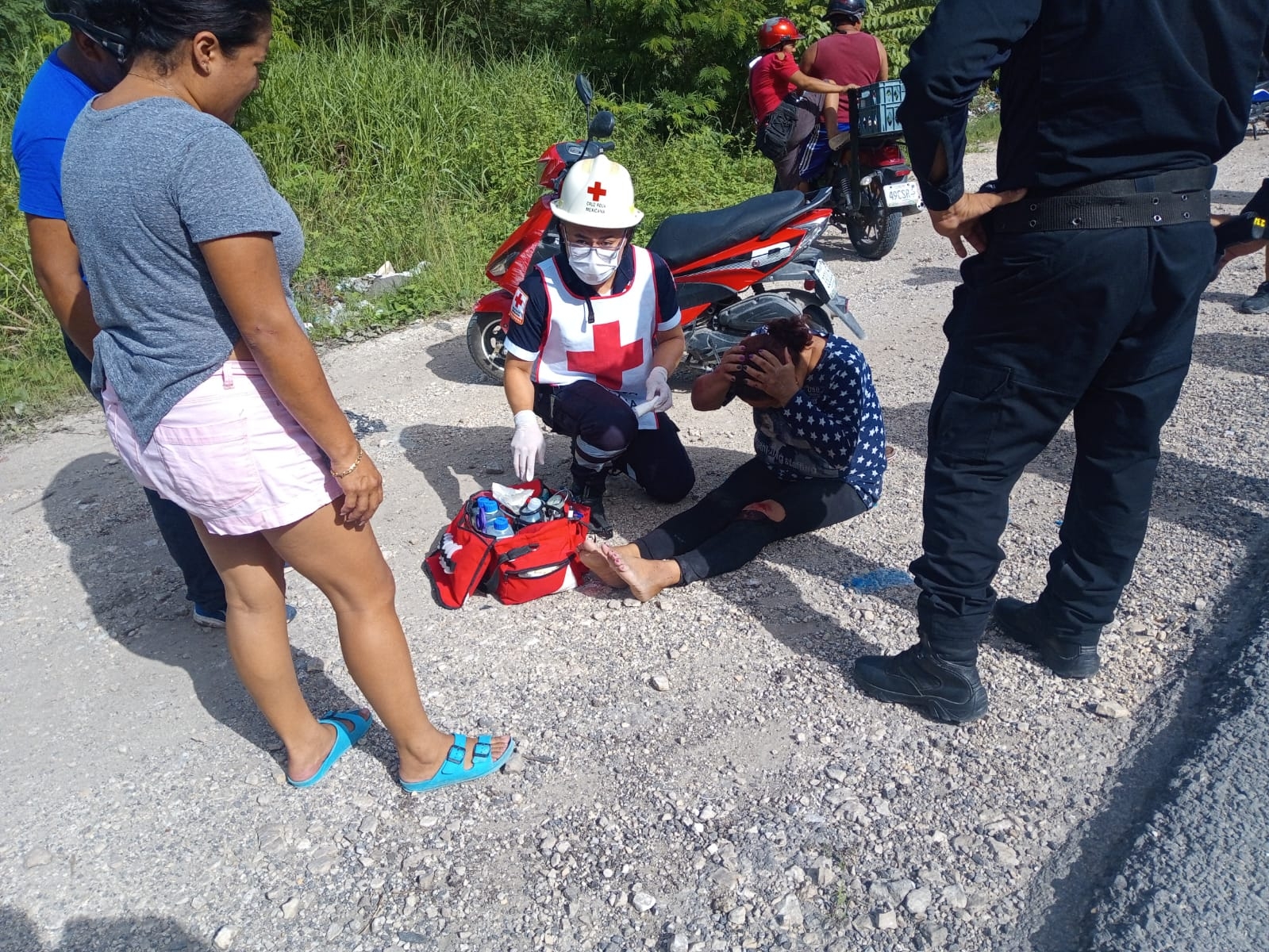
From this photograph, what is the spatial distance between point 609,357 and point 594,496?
592 mm

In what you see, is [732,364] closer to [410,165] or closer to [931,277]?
[931,277]

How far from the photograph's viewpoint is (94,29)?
5.87ft

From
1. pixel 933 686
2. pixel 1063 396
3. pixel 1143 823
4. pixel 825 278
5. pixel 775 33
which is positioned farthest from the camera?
pixel 775 33

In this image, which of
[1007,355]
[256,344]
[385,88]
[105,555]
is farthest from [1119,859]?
[385,88]

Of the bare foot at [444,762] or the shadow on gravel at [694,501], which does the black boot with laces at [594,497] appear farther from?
the bare foot at [444,762]

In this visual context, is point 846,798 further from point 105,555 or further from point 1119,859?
point 105,555

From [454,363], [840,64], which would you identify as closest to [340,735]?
[454,363]

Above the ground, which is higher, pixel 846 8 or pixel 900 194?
pixel 846 8

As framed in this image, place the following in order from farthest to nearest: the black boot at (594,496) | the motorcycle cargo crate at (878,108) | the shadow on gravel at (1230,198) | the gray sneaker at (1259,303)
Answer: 1. the shadow on gravel at (1230,198)
2. the motorcycle cargo crate at (878,108)
3. the gray sneaker at (1259,303)
4. the black boot at (594,496)

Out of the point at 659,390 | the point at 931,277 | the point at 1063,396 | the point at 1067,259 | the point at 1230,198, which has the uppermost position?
the point at 1067,259

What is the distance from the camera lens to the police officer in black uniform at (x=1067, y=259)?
1.96m

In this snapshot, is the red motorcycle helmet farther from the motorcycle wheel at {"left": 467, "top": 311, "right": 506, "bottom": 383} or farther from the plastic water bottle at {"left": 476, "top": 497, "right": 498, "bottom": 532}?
the plastic water bottle at {"left": 476, "top": 497, "right": 498, "bottom": 532}

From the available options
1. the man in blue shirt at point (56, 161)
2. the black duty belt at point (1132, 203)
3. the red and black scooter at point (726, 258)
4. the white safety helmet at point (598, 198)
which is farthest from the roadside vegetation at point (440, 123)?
the black duty belt at point (1132, 203)

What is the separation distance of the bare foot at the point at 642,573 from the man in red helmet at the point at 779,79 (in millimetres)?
5418
